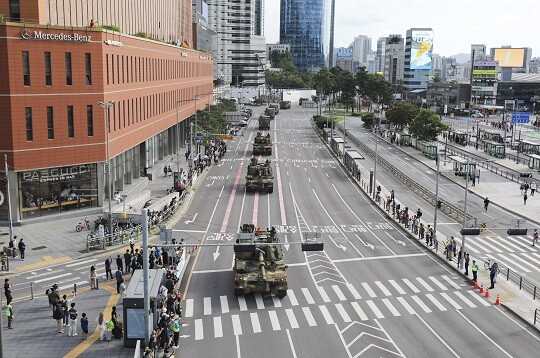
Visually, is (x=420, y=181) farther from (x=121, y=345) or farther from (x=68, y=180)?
(x=121, y=345)

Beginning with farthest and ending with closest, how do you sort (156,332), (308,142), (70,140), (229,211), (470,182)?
(308,142)
(470,182)
(229,211)
(70,140)
(156,332)

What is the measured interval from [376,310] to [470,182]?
165ft

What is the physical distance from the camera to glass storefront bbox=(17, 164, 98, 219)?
49.5 meters

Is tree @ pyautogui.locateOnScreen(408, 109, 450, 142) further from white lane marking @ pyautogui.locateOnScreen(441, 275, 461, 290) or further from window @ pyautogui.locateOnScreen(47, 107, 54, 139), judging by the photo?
window @ pyautogui.locateOnScreen(47, 107, 54, 139)

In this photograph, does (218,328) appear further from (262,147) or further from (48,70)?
(262,147)

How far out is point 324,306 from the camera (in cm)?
3288

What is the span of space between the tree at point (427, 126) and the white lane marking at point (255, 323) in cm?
8145

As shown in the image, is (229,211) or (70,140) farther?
(229,211)

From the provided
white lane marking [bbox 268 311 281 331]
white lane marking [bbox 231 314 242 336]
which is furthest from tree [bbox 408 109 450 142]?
white lane marking [bbox 231 314 242 336]

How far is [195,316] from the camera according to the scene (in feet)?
102

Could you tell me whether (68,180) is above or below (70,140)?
below

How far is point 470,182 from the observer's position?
3054 inches

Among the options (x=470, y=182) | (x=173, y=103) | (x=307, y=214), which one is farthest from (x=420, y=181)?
(x=173, y=103)

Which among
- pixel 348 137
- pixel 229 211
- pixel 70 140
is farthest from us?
pixel 348 137
